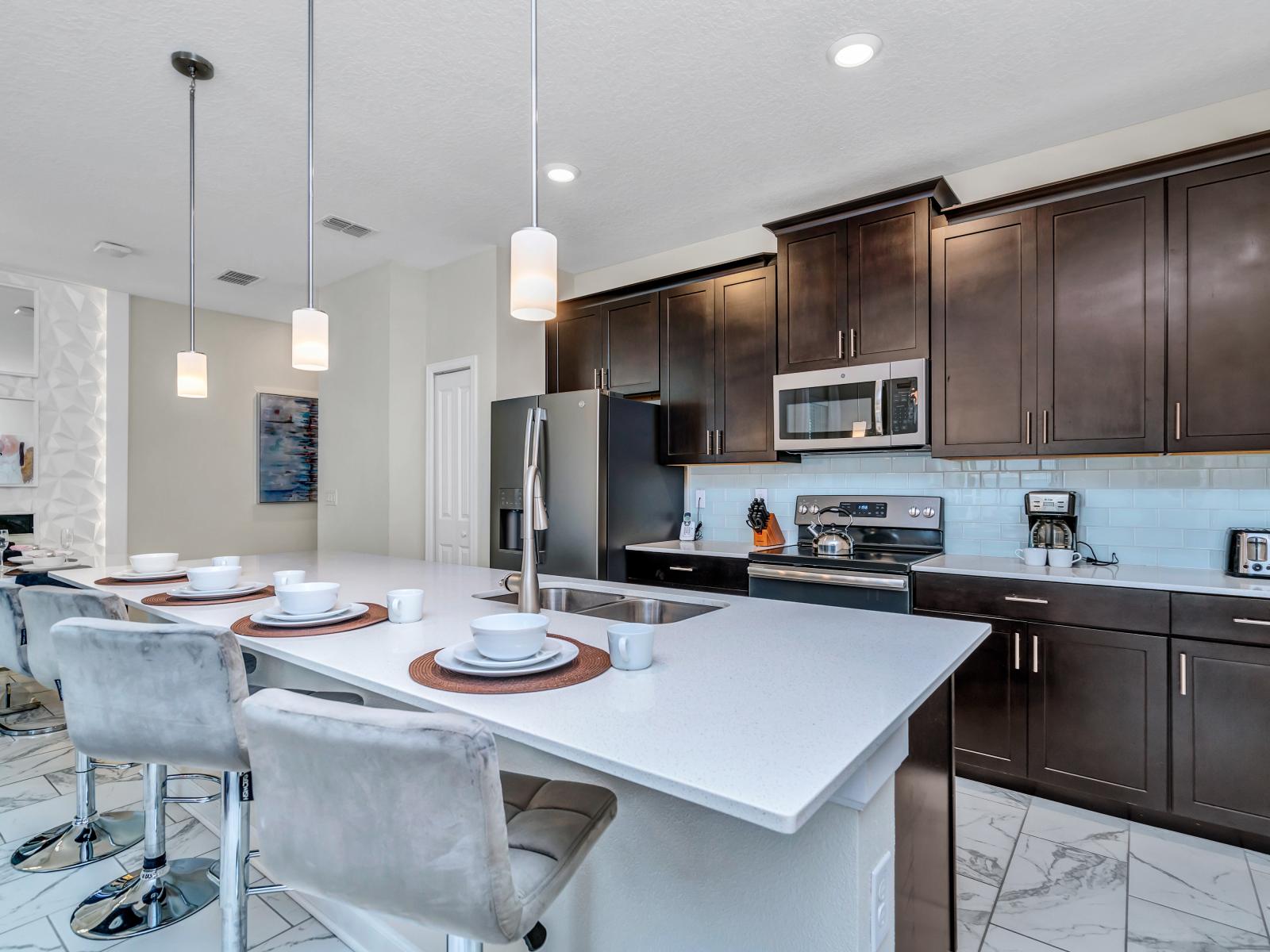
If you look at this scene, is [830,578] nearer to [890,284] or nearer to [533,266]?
[890,284]

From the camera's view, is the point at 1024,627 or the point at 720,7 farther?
the point at 1024,627

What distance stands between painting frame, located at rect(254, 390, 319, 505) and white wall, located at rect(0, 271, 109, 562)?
1093 millimetres

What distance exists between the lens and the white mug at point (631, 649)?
47.6 inches

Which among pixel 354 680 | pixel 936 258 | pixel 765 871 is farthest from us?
pixel 936 258

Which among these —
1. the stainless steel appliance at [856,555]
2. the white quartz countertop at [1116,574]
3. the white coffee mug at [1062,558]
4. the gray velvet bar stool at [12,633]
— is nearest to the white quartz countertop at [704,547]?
the stainless steel appliance at [856,555]

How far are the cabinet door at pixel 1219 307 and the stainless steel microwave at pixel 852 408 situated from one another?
0.89 m

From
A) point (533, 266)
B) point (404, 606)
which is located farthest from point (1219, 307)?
point (404, 606)

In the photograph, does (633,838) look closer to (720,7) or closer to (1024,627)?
(1024,627)

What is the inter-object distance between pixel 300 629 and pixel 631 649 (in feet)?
2.77

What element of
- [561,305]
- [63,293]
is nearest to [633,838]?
[561,305]

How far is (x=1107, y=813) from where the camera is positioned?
2.51 m

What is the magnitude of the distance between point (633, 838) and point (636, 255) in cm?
373

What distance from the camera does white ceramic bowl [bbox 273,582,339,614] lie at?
161 cm

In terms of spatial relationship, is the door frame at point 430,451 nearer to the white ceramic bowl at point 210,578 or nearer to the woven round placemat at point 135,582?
the woven round placemat at point 135,582
